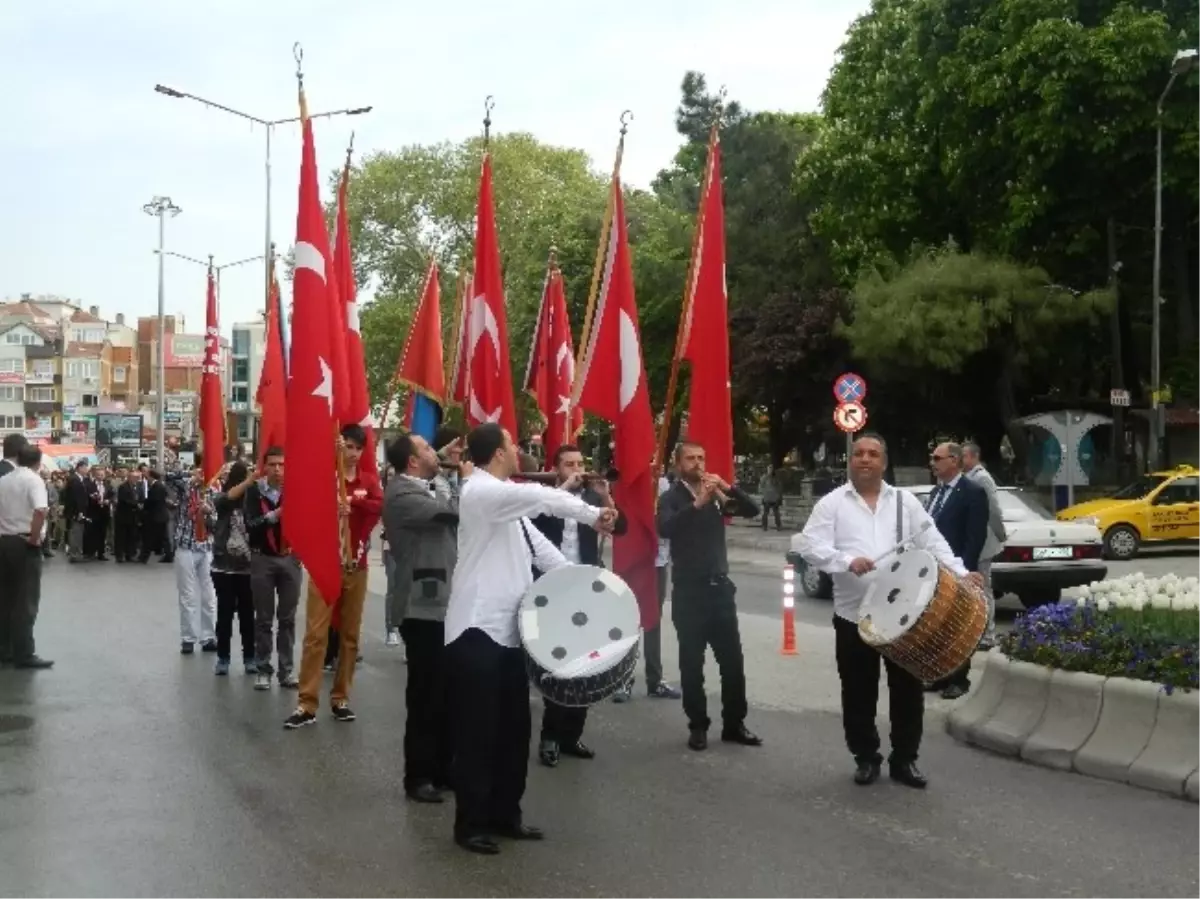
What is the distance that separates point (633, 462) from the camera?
391 inches

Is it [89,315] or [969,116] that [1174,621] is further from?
[89,315]

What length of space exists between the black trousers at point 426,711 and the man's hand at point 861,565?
2195mm

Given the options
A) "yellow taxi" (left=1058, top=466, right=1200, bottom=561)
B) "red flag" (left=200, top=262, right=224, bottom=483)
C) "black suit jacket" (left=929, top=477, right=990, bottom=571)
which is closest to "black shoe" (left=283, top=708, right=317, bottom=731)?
"black suit jacket" (left=929, top=477, right=990, bottom=571)

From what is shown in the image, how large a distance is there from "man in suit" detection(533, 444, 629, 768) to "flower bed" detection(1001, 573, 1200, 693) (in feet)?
8.81

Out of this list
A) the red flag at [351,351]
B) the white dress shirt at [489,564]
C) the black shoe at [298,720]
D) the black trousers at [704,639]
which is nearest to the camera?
the white dress shirt at [489,564]

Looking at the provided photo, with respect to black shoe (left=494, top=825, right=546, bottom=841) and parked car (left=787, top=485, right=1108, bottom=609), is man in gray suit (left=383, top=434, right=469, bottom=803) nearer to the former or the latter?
black shoe (left=494, top=825, right=546, bottom=841)

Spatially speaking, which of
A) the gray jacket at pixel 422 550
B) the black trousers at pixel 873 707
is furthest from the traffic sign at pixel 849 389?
the gray jacket at pixel 422 550

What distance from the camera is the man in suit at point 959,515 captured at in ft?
38.5

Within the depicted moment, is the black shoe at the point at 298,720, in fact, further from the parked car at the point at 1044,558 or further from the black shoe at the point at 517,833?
the parked car at the point at 1044,558

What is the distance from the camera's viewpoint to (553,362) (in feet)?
47.9

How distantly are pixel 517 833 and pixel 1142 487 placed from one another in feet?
78.8

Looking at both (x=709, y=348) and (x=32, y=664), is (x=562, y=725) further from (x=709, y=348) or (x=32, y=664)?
(x=32, y=664)

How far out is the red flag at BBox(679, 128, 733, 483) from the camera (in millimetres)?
10117

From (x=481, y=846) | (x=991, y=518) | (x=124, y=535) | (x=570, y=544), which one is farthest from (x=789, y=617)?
(x=124, y=535)
